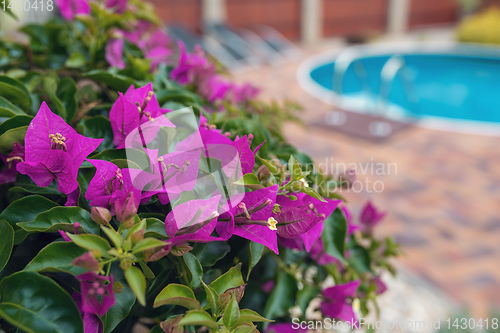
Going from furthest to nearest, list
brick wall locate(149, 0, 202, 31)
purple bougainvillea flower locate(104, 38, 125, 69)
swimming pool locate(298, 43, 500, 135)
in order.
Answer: brick wall locate(149, 0, 202, 31) → swimming pool locate(298, 43, 500, 135) → purple bougainvillea flower locate(104, 38, 125, 69)

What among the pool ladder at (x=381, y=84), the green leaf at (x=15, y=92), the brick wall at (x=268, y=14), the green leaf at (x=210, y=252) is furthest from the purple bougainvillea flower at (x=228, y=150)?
the brick wall at (x=268, y=14)

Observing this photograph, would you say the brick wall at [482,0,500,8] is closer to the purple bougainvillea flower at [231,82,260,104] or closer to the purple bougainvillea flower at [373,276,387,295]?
the purple bougainvillea flower at [231,82,260,104]

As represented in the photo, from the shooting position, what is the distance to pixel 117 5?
3.16 ft

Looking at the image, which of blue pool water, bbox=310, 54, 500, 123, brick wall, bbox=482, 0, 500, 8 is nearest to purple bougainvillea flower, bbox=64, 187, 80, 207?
blue pool water, bbox=310, 54, 500, 123

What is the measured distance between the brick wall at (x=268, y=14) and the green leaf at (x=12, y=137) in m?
11.2

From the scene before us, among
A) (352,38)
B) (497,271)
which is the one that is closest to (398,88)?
(352,38)

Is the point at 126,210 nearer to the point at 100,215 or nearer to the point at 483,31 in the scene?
the point at 100,215

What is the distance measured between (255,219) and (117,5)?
69 centimetres

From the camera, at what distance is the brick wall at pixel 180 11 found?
10328mm

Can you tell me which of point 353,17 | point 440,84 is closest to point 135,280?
point 440,84

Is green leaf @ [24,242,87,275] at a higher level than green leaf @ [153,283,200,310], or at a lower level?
higher

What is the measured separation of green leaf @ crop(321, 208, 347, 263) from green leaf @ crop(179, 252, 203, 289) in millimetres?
257

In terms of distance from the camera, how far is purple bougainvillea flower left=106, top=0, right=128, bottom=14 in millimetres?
957

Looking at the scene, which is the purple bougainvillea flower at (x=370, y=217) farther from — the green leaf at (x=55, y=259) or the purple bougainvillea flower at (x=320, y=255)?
the green leaf at (x=55, y=259)
